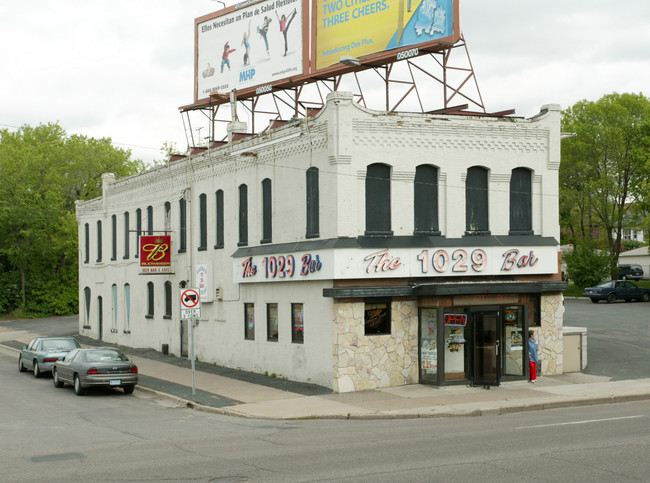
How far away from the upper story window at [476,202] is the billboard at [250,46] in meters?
8.50

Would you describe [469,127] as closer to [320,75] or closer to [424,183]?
[424,183]

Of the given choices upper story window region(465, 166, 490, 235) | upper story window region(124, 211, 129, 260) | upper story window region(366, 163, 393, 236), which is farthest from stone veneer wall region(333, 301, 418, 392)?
upper story window region(124, 211, 129, 260)

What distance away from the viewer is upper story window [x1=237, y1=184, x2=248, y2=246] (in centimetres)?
2811

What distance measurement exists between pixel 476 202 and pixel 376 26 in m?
7.25

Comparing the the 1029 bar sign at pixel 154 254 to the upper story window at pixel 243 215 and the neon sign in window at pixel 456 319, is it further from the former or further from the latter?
the neon sign in window at pixel 456 319

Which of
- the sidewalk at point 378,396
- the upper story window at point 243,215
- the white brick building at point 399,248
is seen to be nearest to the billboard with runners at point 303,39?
the white brick building at point 399,248

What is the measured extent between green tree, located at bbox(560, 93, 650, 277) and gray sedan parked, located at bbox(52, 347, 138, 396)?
4540 cm

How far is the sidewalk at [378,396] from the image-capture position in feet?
63.2

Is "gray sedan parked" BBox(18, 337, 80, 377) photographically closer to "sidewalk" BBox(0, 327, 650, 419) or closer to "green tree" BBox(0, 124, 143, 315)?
"sidewalk" BBox(0, 327, 650, 419)

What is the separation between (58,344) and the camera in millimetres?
28688

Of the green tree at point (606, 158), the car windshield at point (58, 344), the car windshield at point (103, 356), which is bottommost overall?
the car windshield at point (58, 344)

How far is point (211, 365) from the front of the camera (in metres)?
30.0

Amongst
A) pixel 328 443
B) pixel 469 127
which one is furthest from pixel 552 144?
pixel 328 443

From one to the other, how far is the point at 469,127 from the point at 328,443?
12763 millimetres
